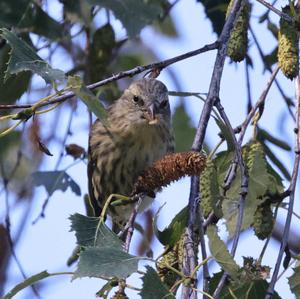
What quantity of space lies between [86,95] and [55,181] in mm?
2389

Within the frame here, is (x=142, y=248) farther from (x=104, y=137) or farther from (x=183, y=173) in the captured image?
(x=183, y=173)

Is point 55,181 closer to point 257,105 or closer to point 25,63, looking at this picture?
point 257,105

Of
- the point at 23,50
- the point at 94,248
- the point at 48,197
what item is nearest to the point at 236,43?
the point at 23,50

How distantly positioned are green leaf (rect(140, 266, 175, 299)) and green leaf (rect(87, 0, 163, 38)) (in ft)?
4.98

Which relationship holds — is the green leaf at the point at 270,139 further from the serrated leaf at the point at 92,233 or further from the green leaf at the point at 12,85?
the serrated leaf at the point at 92,233

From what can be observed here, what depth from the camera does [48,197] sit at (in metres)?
4.81

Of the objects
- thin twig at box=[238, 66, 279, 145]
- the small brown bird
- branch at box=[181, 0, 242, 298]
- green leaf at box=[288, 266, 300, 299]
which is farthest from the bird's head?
green leaf at box=[288, 266, 300, 299]

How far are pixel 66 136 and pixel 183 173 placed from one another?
7.57 ft

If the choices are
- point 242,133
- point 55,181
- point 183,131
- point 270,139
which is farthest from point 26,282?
point 183,131

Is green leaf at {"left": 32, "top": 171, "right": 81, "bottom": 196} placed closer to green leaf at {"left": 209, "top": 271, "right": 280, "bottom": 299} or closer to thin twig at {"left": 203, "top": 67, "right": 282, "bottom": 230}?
thin twig at {"left": 203, "top": 67, "right": 282, "bottom": 230}

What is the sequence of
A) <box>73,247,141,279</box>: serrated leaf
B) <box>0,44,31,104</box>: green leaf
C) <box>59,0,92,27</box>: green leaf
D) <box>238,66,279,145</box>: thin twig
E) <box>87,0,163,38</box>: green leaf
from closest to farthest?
<box>73,247,141,279</box>: serrated leaf
<box>238,66,279,145</box>: thin twig
<box>87,0,163,38</box>: green leaf
<box>0,44,31,104</box>: green leaf
<box>59,0,92,27</box>: green leaf

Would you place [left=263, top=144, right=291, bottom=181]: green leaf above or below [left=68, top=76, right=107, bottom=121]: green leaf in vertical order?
above

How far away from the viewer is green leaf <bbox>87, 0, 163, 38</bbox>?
3871mm

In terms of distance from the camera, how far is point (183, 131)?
5273mm
